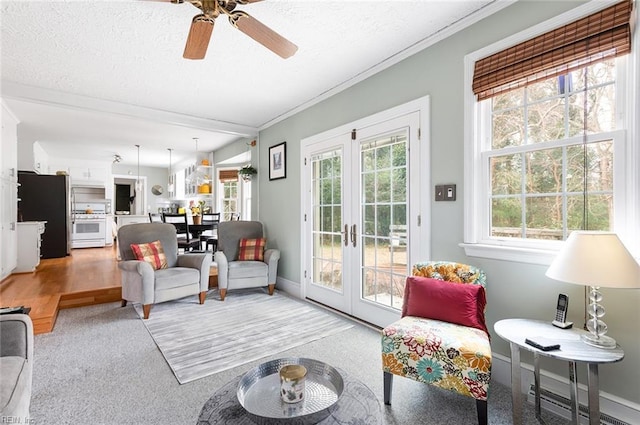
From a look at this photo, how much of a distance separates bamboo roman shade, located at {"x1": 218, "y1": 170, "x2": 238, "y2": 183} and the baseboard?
5.88 m

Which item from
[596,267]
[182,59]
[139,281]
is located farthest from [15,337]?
[596,267]

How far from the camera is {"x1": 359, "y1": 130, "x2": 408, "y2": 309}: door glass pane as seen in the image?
2.90 meters

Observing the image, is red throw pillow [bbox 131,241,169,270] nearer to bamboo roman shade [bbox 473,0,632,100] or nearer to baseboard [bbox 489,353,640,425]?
baseboard [bbox 489,353,640,425]

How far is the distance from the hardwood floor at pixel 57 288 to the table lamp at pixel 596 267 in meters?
4.19

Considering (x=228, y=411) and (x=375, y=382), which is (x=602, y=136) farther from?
(x=228, y=411)

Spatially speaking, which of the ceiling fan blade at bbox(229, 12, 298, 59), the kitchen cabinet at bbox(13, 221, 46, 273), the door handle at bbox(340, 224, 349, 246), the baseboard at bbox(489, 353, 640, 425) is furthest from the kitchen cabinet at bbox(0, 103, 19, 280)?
the baseboard at bbox(489, 353, 640, 425)

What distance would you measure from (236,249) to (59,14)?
3.09 metres

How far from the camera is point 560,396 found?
185cm

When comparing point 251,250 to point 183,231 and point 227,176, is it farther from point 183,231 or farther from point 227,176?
point 227,176

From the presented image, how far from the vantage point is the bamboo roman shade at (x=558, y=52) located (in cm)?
166

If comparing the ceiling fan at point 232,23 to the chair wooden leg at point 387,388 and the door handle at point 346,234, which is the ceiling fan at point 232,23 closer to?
the door handle at point 346,234

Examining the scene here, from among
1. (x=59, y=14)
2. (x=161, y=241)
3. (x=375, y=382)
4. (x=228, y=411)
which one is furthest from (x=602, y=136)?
(x=161, y=241)

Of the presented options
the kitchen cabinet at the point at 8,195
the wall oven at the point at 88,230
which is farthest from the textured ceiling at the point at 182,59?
the wall oven at the point at 88,230

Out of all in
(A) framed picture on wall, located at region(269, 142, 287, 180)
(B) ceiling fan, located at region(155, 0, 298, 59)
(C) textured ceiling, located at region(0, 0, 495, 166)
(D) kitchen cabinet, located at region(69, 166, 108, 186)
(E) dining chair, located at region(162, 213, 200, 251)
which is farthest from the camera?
(D) kitchen cabinet, located at region(69, 166, 108, 186)
